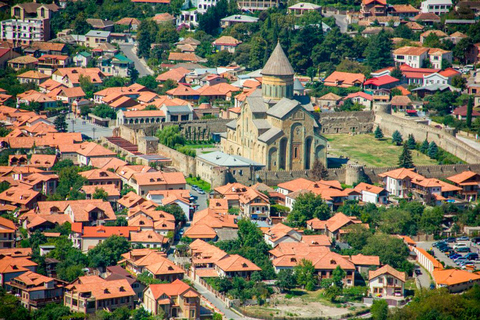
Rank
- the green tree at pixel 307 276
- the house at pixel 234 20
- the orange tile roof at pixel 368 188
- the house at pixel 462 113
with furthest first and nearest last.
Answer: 1. the house at pixel 234 20
2. the house at pixel 462 113
3. the orange tile roof at pixel 368 188
4. the green tree at pixel 307 276

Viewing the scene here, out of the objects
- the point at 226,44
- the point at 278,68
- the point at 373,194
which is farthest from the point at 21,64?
the point at 373,194

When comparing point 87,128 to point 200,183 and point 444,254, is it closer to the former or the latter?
point 200,183

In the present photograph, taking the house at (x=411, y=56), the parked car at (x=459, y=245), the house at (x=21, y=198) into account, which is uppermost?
the house at (x=411, y=56)

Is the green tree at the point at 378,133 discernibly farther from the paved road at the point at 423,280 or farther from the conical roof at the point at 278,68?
the paved road at the point at 423,280

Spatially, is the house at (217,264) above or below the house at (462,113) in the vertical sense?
below

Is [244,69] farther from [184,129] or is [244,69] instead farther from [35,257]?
[35,257]

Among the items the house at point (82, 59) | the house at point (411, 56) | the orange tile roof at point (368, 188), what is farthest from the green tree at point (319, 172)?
the house at point (82, 59)

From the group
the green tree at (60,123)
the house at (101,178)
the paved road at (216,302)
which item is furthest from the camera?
the green tree at (60,123)
